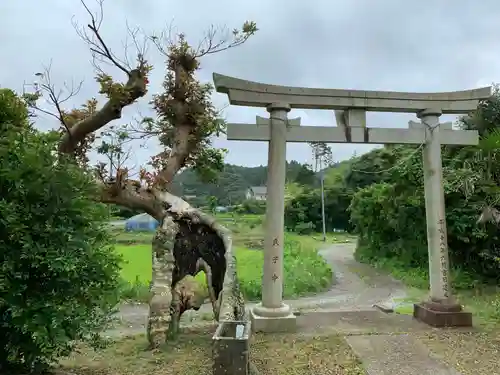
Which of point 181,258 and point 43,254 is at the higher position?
point 43,254

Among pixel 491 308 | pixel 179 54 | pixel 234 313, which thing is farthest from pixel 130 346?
pixel 491 308

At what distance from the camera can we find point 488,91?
23.0ft

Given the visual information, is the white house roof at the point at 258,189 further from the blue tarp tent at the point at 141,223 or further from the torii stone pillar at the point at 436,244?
the torii stone pillar at the point at 436,244

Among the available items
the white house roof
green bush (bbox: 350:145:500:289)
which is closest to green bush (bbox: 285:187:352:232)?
green bush (bbox: 350:145:500:289)

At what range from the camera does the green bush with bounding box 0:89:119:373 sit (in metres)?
3.61

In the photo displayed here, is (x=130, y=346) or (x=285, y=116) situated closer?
(x=130, y=346)

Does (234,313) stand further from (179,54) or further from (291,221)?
(291,221)

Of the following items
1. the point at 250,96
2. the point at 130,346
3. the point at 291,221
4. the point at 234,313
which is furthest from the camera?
the point at 291,221

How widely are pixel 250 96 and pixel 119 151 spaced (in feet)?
6.96

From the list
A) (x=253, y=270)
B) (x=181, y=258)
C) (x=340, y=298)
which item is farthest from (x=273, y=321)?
(x=253, y=270)

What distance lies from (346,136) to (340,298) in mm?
5526

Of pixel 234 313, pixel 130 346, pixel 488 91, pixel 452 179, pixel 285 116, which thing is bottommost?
pixel 130 346

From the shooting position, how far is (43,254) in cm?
369

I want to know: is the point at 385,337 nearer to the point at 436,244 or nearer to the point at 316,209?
the point at 436,244
